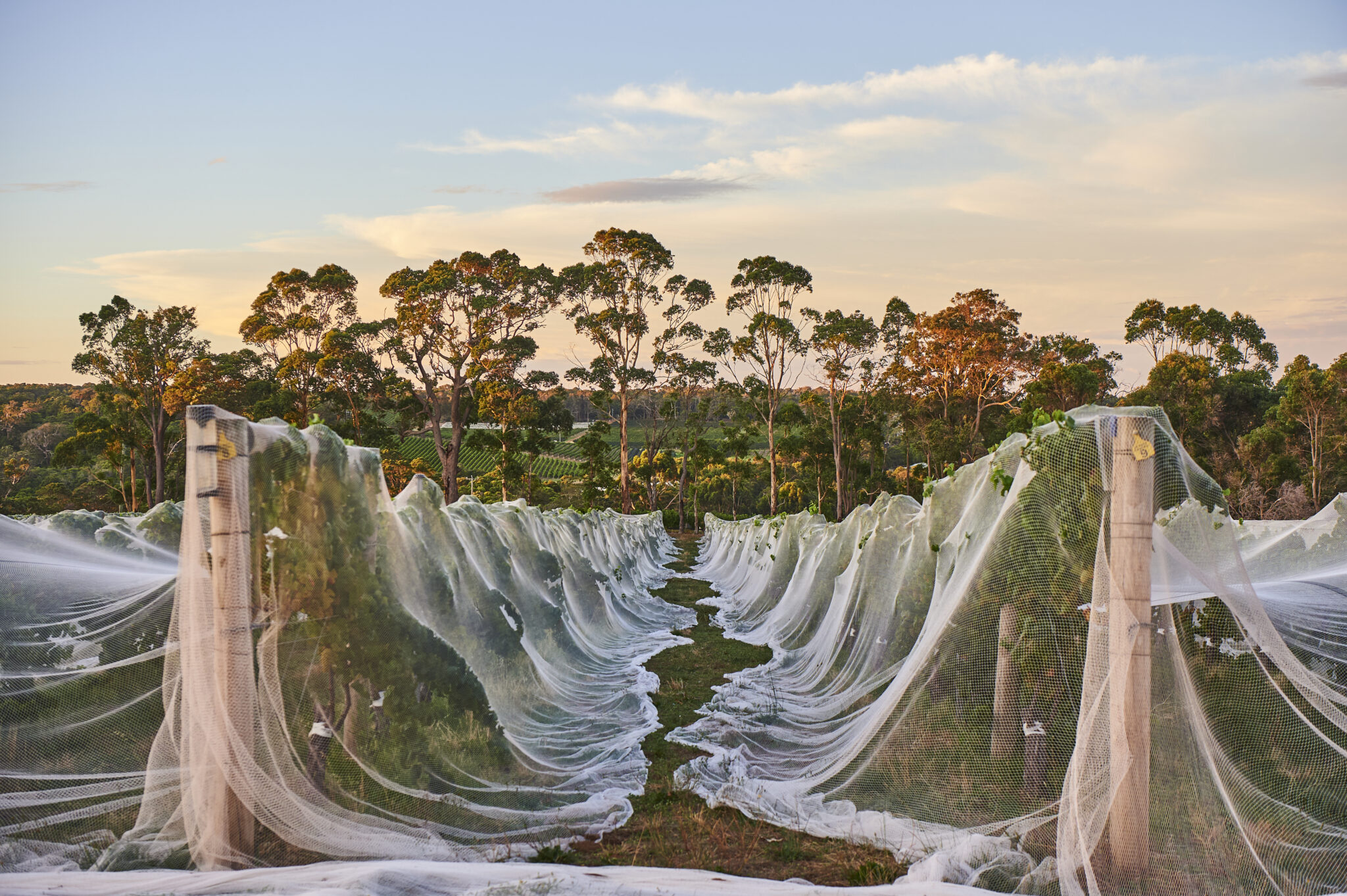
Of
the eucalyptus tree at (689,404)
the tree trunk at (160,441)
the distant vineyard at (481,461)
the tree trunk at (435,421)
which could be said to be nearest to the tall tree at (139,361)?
the tree trunk at (160,441)

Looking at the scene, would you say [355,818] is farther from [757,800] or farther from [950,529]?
[950,529]

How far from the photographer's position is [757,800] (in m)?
4.47

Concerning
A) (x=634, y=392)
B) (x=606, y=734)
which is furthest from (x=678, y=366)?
(x=606, y=734)

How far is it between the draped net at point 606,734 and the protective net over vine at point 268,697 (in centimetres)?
1

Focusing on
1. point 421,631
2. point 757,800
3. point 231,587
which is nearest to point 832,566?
point 757,800

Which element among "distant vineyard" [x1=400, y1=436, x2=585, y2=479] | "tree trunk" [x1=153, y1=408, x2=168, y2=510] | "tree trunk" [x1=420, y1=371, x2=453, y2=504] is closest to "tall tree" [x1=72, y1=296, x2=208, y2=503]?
"tree trunk" [x1=153, y1=408, x2=168, y2=510]

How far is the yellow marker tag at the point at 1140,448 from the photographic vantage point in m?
3.41

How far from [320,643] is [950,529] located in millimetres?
3860

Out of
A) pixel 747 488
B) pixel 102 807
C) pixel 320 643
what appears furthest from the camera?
pixel 747 488

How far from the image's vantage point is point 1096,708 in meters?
3.38

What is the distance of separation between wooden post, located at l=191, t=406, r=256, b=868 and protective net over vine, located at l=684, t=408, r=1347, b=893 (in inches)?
86.3

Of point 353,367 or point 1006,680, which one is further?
point 353,367

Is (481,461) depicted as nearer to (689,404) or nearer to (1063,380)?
(689,404)

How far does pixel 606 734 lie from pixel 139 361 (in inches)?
1313
